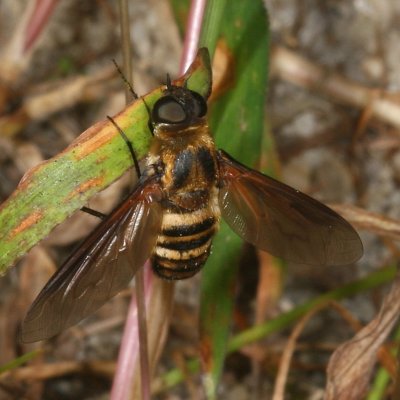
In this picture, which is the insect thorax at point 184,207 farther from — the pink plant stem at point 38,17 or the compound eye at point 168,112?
the pink plant stem at point 38,17

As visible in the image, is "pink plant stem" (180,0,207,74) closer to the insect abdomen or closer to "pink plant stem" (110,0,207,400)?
"pink plant stem" (110,0,207,400)

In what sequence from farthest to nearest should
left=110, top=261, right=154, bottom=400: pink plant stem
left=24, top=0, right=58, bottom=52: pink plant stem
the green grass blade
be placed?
left=24, top=0, right=58, bottom=52: pink plant stem, the green grass blade, left=110, top=261, right=154, bottom=400: pink plant stem

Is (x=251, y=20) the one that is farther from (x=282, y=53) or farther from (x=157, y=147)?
(x=282, y=53)

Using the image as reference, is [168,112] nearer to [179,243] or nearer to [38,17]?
[179,243]

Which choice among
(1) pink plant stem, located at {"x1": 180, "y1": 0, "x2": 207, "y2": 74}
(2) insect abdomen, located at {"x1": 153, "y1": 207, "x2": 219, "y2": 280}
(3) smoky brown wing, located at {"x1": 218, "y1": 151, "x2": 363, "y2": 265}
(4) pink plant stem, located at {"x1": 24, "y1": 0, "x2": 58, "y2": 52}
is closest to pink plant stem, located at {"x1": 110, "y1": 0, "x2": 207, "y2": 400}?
(1) pink plant stem, located at {"x1": 180, "y1": 0, "x2": 207, "y2": 74}

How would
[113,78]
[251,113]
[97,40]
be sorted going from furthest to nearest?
[97,40] → [113,78] → [251,113]

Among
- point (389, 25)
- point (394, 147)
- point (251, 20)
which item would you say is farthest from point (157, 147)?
point (389, 25)
